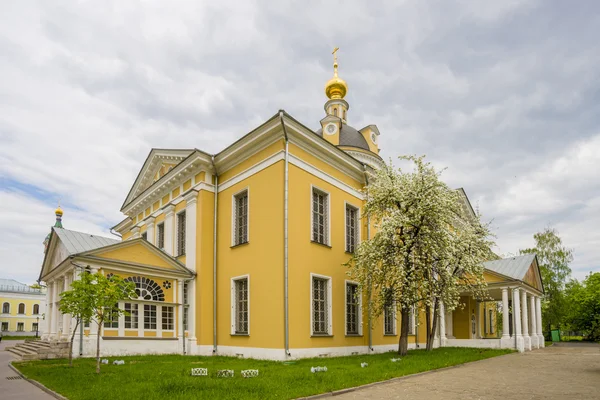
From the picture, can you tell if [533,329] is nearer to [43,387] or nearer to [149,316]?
[149,316]

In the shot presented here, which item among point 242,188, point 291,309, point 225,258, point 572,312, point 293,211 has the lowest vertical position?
point 572,312

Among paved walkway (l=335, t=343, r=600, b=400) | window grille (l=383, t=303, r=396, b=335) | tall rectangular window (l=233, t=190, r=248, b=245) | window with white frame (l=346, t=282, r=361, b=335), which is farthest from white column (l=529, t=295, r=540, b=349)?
tall rectangular window (l=233, t=190, r=248, b=245)

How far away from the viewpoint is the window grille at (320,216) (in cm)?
1655

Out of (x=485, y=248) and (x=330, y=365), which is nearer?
(x=330, y=365)

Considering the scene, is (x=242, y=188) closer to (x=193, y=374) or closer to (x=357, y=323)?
(x=357, y=323)

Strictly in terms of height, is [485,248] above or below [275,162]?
below

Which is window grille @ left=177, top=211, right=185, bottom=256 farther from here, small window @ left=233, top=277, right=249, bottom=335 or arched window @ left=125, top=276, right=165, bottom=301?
small window @ left=233, top=277, right=249, bottom=335

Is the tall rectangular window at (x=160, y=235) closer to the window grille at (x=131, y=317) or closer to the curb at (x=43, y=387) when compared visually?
the window grille at (x=131, y=317)

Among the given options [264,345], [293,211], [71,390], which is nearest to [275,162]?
[293,211]

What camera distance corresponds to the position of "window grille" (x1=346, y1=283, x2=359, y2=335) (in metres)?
17.1

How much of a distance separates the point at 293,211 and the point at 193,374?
21.2 ft

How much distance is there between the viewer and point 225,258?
56.2 ft

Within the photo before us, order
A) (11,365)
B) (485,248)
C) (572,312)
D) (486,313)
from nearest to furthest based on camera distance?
(11,365) → (485,248) → (486,313) → (572,312)

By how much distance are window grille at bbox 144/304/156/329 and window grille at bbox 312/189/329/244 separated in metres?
6.69
